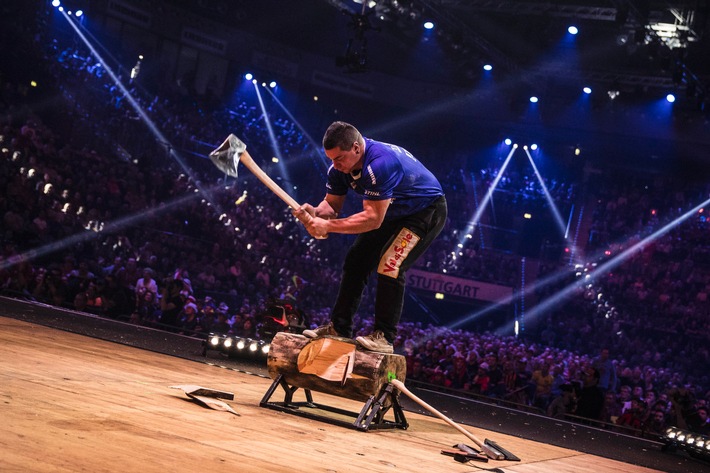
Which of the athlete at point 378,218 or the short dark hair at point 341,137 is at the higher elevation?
the short dark hair at point 341,137

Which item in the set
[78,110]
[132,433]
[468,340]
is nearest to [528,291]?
[468,340]

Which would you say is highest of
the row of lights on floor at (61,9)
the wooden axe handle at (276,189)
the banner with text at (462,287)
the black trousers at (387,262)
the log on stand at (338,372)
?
the row of lights on floor at (61,9)

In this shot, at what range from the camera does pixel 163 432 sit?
2398 mm

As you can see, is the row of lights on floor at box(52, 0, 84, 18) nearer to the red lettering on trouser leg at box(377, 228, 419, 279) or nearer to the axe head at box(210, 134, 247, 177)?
the axe head at box(210, 134, 247, 177)

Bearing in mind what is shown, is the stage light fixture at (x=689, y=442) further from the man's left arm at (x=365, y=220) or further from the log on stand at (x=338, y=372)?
the man's left arm at (x=365, y=220)

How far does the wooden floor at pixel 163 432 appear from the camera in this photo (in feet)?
6.43

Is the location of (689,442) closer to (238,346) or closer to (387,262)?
(387,262)

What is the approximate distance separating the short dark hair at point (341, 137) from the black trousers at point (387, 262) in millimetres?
509

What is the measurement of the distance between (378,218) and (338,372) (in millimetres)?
783

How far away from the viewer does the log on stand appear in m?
3.57

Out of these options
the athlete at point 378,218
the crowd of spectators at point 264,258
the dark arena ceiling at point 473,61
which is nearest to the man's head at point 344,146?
the athlete at point 378,218

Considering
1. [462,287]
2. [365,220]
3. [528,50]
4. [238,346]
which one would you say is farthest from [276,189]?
[528,50]

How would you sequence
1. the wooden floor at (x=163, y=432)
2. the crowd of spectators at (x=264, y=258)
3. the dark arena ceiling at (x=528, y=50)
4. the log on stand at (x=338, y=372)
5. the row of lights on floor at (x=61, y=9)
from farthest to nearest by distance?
the row of lights on floor at (x=61, y=9) < the dark arena ceiling at (x=528, y=50) < the crowd of spectators at (x=264, y=258) < the log on stand at (x=338, y=372) < the wooden floor at (x=163, y=432)

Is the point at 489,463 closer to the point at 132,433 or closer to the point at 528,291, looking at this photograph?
the point at 132,433
